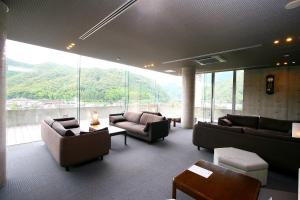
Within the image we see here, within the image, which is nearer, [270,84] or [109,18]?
[109,18]

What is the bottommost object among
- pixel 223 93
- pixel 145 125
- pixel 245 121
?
pixel 145 125

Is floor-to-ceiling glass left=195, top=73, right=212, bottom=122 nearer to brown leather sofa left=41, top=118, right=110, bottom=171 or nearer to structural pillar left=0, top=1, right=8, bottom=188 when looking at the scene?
brown leather sofa left=41, top=118, right=110, bottom=171

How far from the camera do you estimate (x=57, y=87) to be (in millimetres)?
5535

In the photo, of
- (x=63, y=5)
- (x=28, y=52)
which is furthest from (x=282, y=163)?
(x=28, y=52)

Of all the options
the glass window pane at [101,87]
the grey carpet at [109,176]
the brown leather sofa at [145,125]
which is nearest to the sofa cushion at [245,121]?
the grey carpet at [109,176]

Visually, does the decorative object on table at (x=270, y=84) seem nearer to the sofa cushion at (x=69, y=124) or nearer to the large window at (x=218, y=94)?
the large window at (x=218, y=94)

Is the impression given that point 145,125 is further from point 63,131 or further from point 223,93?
point 223,93

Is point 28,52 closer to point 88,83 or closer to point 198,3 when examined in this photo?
point 88,83

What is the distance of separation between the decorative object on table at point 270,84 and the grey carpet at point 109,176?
198 inches

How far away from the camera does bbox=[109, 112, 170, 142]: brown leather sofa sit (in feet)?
14.7

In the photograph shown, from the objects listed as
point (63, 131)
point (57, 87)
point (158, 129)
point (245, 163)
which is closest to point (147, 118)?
point (158, 129)

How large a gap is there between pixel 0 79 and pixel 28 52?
9.52 ft

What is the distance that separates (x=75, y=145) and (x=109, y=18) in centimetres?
252

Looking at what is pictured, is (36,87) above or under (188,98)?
above
